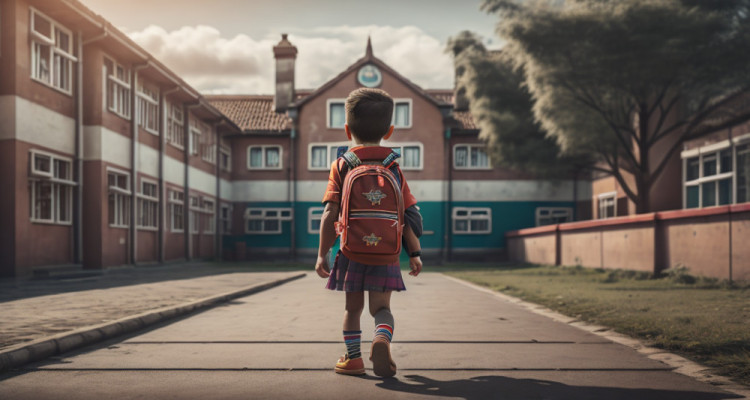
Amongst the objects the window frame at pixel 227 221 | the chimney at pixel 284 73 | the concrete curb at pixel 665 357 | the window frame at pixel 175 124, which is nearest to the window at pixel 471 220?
the chimney at pixel 284 73

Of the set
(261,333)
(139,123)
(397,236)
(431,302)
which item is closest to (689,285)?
(431,302)

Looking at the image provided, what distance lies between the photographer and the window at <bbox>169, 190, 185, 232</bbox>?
27000 millimetres

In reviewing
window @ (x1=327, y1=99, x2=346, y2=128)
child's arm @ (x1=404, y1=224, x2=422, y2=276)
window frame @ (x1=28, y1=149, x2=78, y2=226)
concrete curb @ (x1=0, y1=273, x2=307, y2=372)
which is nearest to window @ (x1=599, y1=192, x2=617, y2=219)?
window @ (x1=327, y1=99, x2=346, y2=128)

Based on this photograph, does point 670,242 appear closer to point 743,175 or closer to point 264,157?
point 743,175

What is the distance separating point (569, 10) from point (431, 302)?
43.2 ft

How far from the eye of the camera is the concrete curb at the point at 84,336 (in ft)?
17.1

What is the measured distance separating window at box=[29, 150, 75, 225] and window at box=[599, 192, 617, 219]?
2154cm

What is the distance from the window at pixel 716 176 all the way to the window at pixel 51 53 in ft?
61.4

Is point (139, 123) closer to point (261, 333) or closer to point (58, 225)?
point (58, 225)

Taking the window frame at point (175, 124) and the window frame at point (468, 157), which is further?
the window frame at point (468, 157)

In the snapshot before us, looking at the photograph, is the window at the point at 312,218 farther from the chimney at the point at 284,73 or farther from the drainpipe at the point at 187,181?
the drainpipe at the point at 187,181

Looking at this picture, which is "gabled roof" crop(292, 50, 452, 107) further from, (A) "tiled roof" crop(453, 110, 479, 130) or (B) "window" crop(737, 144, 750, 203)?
(B) "window" crop(737, 144, 750, 203)

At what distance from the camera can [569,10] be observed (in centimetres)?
2152

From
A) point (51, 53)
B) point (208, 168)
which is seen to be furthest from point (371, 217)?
point (208, 168)
